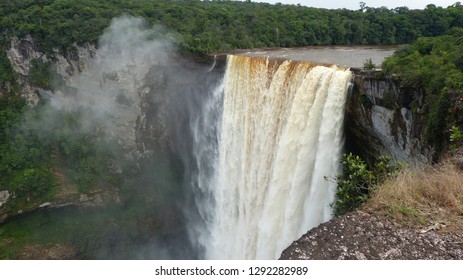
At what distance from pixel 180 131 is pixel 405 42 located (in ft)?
51.5

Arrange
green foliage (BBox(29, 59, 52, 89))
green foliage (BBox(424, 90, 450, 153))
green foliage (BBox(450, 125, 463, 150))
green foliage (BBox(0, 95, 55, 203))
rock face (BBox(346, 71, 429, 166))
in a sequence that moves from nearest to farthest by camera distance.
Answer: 1. green foliage (BBox(450, 125, 463, 150))
2. green foliage (BBox(424, 90, 450, 153))
3. rock face (BBox(346, 71, 429, 166))
4. green foliage (BBox(0, 95, 55, 203))
5. green foliage (BBox(29, 59, 52, 89))

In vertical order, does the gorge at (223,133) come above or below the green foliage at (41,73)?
below

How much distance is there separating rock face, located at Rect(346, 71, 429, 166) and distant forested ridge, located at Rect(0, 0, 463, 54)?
1178 cm

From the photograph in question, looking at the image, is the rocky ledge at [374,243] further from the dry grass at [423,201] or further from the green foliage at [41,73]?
the green foliage at [41,73]

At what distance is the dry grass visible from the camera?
493 cm

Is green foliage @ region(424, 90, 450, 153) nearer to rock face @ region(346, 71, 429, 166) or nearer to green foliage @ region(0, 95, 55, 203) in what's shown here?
rock face @ region(346, 71, 429, 166)

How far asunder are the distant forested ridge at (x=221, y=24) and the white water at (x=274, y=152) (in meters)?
6.98

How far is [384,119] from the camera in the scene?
10.7 metres

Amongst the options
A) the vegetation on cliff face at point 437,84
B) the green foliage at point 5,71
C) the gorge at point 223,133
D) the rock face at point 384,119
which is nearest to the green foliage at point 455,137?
the vegetation on cliff face at point 437,84

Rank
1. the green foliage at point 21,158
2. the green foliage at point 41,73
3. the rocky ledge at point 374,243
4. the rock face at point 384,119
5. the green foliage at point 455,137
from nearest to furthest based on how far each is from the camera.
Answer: the rocky ledge at point 374,243, the green foliage at point 455,137, the rock face at point 384,119, the green foliage at point 21,158, the green foliage at point 41,73

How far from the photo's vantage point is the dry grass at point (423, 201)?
493 centimetres

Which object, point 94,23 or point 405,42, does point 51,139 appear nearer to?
point 94,23

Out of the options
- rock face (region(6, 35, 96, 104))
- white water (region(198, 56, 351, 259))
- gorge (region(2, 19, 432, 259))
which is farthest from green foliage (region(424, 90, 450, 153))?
rock face (region(6, 35, 96, 104))

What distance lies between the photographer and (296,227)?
1219 cm
